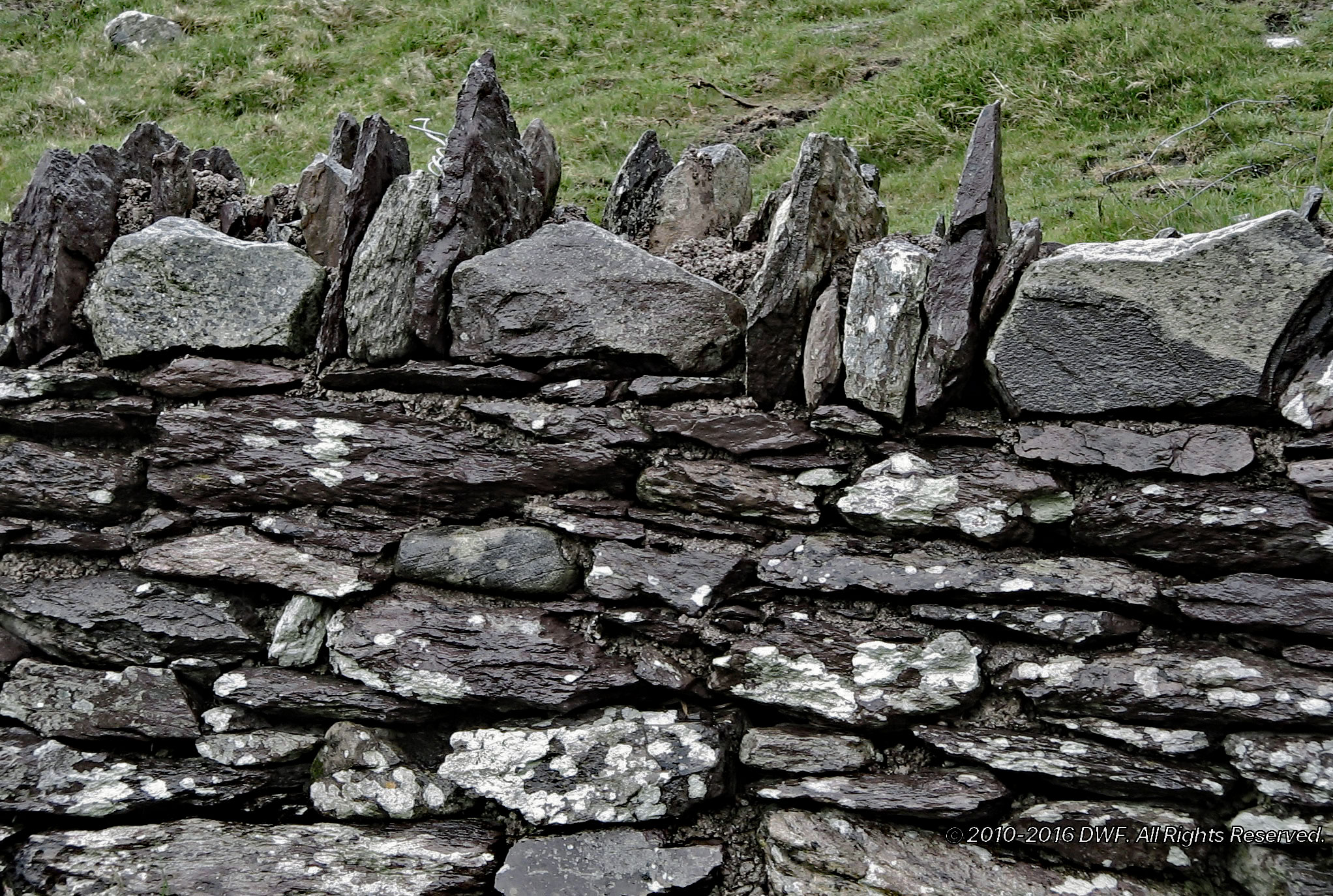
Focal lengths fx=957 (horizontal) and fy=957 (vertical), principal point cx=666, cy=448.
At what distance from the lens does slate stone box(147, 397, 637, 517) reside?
4.26 meters

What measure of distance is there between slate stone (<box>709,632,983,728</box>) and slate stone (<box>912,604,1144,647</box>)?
0.29 ft

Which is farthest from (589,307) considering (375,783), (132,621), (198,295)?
(132,621)

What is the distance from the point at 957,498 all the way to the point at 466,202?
255 cm

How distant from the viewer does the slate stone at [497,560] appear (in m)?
4.21

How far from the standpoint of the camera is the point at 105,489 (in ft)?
14.8

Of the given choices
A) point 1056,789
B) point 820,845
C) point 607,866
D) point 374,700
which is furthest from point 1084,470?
point 374,700

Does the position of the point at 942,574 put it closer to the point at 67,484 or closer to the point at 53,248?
the point at 67,484

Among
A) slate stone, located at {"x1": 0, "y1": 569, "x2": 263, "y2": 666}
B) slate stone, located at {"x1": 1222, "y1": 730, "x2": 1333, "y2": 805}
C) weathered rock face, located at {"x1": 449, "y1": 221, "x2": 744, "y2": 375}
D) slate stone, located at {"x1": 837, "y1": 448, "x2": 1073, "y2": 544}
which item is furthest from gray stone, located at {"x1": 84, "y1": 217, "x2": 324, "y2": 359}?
slate stone, located at {"x1": 1222, "y1": 730, "x2": 1333, "y2": 805}

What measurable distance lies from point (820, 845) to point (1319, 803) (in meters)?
1.77

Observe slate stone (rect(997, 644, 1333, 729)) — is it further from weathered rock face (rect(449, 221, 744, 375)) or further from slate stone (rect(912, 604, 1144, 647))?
weathered rock face (rect(449, 221, 744, 375))

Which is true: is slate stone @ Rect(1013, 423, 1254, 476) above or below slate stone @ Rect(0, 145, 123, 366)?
below

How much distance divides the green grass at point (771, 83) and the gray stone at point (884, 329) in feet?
9.58

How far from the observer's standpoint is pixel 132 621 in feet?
14.4

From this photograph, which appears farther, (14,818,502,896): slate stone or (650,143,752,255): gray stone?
(650,143,752,255): gray stone
